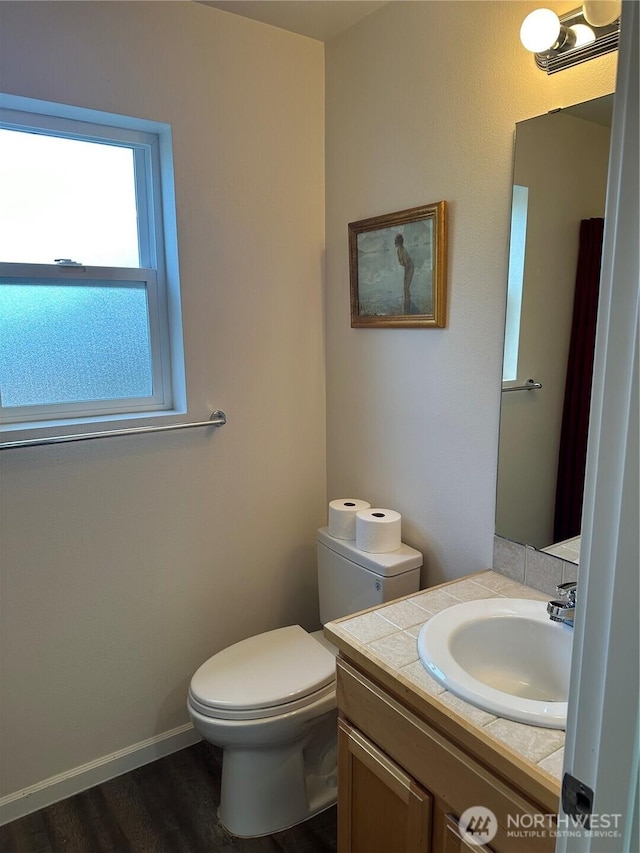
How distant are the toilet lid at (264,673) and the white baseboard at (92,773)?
50 centimetres

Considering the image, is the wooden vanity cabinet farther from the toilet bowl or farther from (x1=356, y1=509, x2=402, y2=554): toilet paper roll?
(x1=356, y1=509, x2=402, y2=554): toilet paper roll

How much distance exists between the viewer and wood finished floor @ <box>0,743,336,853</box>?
1.70 meters

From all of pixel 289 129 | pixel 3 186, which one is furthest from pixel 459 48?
pixel 3 186

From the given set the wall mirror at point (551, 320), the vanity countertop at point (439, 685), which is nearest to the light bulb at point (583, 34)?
the wall mirror at point (551, 320)

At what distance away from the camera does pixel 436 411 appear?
1.78 meters

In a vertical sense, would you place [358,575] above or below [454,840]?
above

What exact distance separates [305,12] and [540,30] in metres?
0.89

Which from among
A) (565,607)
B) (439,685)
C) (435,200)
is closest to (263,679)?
(439,685)

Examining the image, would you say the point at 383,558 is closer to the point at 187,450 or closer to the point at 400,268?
the point at 187,450

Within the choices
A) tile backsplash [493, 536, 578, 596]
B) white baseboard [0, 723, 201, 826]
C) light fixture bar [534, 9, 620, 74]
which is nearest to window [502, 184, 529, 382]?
light fixture bar [534, 9, 620, 74]

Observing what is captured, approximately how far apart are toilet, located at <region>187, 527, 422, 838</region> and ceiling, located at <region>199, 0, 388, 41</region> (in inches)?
66.1

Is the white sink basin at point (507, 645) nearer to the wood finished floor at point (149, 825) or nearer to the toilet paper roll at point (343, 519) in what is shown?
the toilet paper roll at point (343, 519)

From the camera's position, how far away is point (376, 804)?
1.26 m

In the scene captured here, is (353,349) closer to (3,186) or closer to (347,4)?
(347,4)
